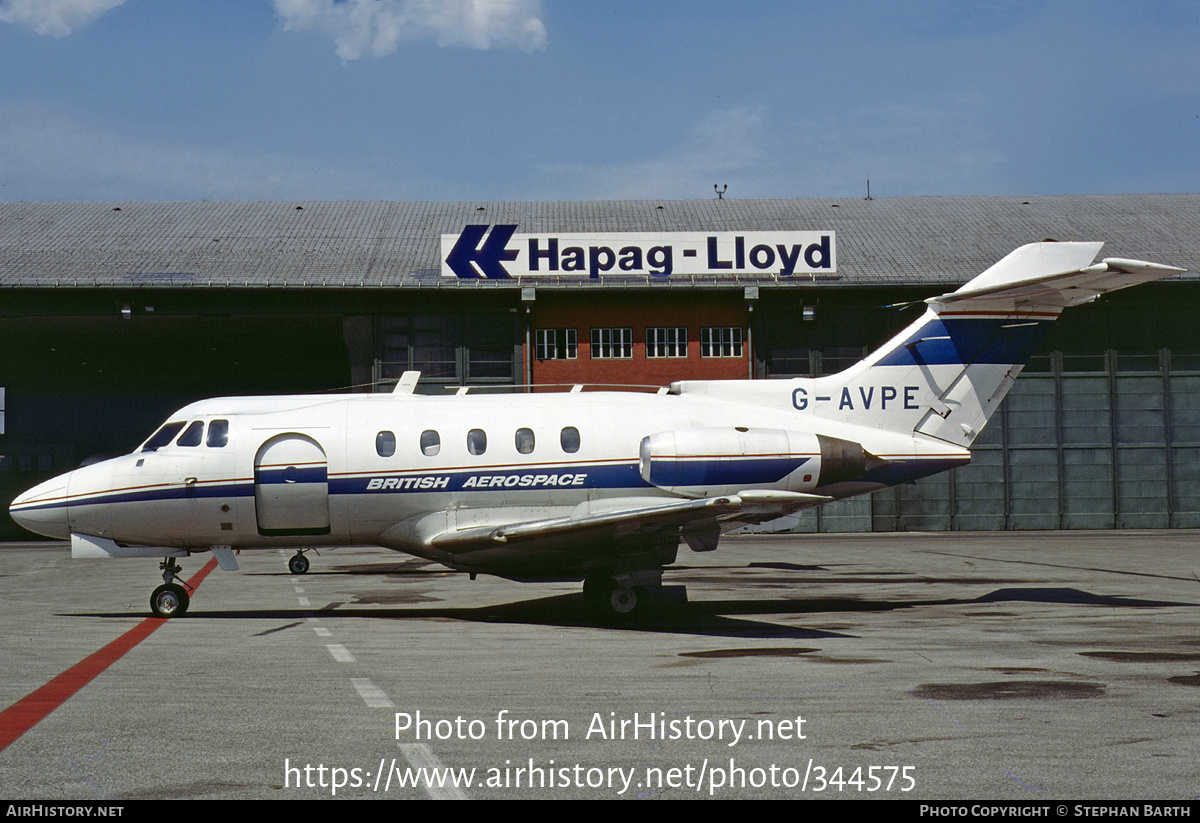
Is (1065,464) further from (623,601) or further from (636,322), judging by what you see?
(623,601)

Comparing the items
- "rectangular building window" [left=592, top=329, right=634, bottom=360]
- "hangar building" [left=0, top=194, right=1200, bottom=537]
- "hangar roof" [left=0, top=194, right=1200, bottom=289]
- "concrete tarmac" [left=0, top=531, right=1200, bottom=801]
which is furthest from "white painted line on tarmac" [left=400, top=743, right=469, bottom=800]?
"rectangular building window" [left=592, top=329, right=634, bottom=360]

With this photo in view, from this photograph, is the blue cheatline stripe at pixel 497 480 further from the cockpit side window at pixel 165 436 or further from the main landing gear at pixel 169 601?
the main landing gear at pixel 169 601

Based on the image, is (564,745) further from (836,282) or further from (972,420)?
(836,282)

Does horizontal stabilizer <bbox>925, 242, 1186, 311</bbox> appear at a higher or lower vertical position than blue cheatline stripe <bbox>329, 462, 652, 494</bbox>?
higher

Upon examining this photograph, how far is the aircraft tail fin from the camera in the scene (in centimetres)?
1883

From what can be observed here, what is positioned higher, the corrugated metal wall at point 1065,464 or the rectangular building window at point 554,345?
the rectangular building window at point 554,345

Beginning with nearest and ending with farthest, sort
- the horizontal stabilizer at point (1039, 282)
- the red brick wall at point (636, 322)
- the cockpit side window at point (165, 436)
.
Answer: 1. the cockpit side window at point (165, 436)
2. the horizontal stabilizer at point (1039, 282)
3. the red brick wall at point (636, 322)

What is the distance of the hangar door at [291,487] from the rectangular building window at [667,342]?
26.6 metres

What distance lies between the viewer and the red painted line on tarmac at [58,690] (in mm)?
8953

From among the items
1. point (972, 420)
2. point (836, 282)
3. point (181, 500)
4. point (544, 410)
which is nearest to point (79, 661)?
point (181, 500)

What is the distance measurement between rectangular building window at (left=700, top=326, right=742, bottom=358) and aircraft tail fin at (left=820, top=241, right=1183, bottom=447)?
23.4m

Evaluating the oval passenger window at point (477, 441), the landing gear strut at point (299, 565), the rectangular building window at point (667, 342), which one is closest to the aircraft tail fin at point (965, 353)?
the oval passenger window at point (477, 441)

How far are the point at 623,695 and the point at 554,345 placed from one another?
3315 cm

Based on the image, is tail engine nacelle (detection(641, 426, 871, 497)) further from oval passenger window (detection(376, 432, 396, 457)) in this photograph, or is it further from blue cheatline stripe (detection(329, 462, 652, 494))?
oval passenger window (detection(376, 432, 396, 457))
